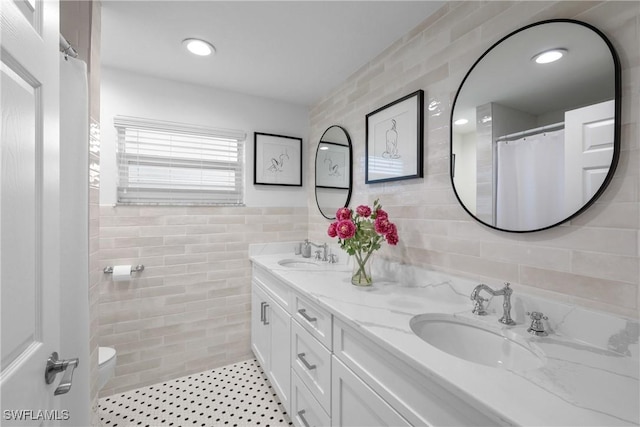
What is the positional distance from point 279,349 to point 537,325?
1.45m

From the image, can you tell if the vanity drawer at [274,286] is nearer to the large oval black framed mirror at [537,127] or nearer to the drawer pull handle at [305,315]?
the drawer pull handle at [305,315]

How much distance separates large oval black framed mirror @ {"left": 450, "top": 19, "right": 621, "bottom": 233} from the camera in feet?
2.89

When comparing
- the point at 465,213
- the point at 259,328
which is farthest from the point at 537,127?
the point at 259,328

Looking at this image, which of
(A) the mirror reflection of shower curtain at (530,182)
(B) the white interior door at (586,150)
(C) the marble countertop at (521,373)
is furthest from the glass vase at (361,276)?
(B) the white interior door at (586,150)

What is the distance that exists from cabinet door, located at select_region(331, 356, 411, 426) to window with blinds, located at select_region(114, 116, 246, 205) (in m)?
1.69

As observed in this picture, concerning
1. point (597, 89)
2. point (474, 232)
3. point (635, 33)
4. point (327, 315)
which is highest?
point (635, 33)

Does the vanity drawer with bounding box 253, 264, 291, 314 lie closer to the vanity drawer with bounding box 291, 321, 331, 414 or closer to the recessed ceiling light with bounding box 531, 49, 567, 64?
the vanity drawer with bounding box 291, 321, 331, 414

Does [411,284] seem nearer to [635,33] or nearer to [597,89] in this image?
[597,89]

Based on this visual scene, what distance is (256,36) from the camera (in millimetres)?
1628

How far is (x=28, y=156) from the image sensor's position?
2.00ft

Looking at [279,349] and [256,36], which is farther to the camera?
[279,349]

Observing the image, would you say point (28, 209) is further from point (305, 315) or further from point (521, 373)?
point (521, 373)

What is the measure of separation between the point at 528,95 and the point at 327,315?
1.22 m

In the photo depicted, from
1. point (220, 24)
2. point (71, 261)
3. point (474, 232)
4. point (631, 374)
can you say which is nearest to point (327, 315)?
point (474, 232)
